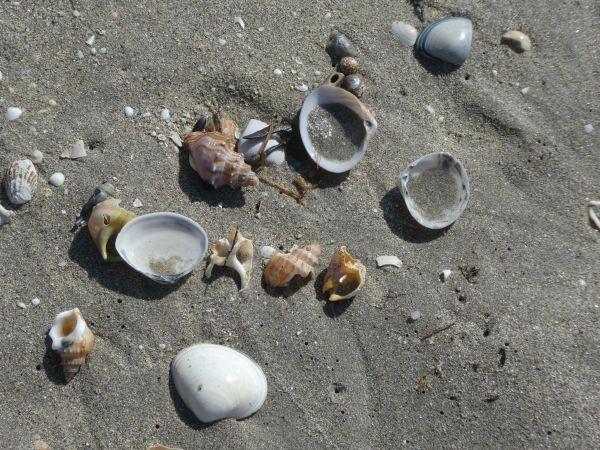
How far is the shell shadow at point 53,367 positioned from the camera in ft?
10.9

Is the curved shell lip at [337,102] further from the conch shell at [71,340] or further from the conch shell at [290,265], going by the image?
the conch shell at [71,340]

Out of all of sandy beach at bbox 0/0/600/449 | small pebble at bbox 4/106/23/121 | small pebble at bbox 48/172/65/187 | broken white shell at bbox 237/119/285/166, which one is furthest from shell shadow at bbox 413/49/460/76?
small pebble at bbox 4/106/23/121

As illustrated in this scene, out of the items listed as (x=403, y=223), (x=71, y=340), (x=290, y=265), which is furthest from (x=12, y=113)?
(x=403, y=223)

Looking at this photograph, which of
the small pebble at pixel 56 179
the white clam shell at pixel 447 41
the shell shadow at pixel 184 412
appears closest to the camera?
the shell shadow at pixel 184 412

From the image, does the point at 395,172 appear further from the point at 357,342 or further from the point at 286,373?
the point at 286,373

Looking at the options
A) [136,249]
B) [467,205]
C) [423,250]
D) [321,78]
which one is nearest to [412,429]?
[423,250]

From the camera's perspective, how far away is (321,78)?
4027 millimetres

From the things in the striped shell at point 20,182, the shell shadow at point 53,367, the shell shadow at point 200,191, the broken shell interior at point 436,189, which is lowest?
the shell shadow at point 53,367

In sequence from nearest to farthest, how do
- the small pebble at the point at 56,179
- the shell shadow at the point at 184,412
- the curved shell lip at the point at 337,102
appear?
1. the shell shadow at the point at 184,412
2. the small pebble at the point at 56,179
3. the curved shell lip at the point at 337,102

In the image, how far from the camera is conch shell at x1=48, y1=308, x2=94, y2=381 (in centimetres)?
324

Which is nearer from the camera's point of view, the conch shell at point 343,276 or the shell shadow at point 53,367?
the shell shadow at point 53,367

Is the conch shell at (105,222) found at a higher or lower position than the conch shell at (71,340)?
higher

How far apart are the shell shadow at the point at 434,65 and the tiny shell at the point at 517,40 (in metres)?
0.49

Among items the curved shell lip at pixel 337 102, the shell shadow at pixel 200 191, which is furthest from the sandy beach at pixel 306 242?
the curved shell lip at pixel 337 102
